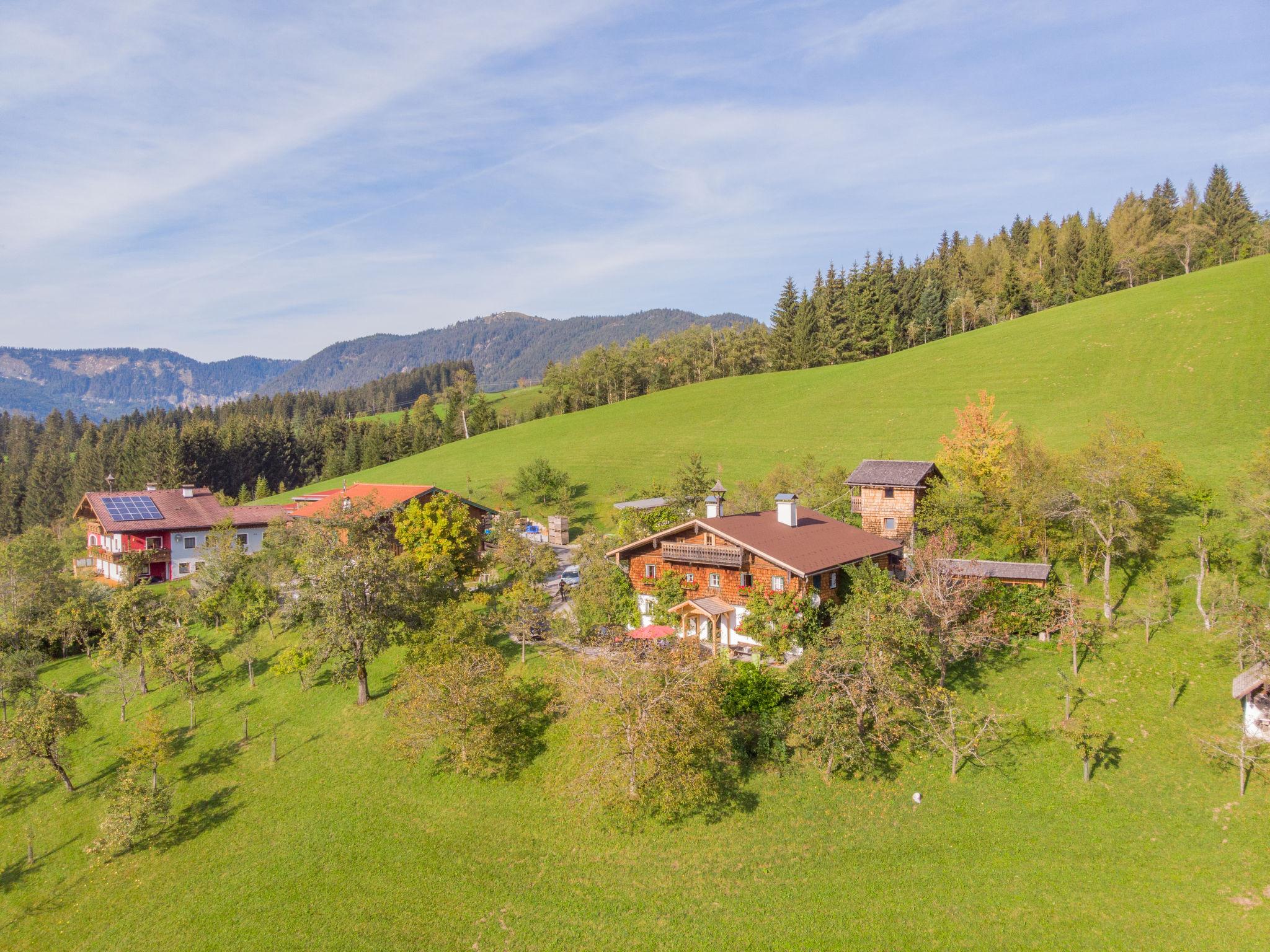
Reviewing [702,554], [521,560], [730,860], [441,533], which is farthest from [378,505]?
[730,860]

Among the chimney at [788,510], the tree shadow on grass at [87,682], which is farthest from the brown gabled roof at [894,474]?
the tree shadow on grass at [87,682]

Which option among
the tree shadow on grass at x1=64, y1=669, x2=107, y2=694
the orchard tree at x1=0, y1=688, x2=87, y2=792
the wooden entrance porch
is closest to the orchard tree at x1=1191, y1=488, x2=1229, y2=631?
the wooden entrance porch

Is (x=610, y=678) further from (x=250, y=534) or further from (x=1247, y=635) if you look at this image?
(x=250, y=534)

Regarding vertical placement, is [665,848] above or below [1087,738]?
below

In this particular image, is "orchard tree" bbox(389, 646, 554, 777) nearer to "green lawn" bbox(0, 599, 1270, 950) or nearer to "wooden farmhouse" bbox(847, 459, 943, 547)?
"green lawn" bbox(0, 599, 1270, 950)

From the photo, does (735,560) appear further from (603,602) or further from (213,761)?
(213,761)

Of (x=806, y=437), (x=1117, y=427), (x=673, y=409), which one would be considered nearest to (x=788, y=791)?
(x=1117, y=427)
